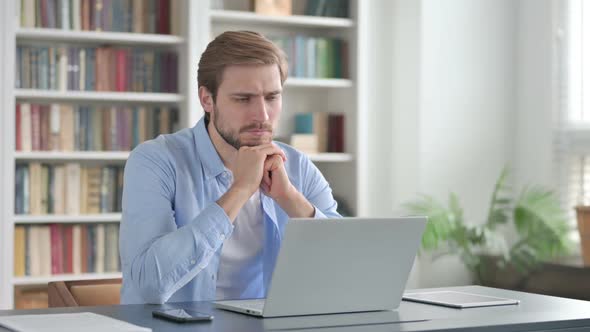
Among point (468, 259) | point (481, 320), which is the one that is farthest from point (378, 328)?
point (468, 259)

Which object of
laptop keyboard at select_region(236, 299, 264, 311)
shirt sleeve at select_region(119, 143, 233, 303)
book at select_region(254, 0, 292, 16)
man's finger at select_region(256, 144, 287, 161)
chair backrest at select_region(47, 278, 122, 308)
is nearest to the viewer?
laptop keyboard at select_region(236, 299, 264, 311)

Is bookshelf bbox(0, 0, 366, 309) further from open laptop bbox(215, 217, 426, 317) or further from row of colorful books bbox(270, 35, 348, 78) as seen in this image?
open laptop bbox(215, 217, 426, 317)

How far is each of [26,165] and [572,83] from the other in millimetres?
2729

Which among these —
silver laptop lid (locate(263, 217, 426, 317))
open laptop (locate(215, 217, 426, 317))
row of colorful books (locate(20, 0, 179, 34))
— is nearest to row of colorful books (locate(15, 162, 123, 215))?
row of colorful books (locate(20, 0, 179, 34))

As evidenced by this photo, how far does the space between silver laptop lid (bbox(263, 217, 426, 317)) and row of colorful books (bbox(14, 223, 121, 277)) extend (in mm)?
2806

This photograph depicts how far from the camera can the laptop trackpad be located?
5.60 feet

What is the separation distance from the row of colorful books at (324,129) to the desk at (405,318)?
288 centimetres

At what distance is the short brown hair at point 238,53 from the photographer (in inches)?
93.6

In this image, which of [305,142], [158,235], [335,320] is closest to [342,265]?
[335,320]

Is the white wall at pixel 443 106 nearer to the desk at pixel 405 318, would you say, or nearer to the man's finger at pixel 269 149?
the man's finger at pixel 269 149

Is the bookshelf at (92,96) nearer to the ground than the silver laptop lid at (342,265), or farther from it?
farther from it

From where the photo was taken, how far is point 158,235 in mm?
2150

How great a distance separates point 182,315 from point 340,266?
31cm

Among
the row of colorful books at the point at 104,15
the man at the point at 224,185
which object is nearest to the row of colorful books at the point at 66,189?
the row of colorful books at the point at 104,15
